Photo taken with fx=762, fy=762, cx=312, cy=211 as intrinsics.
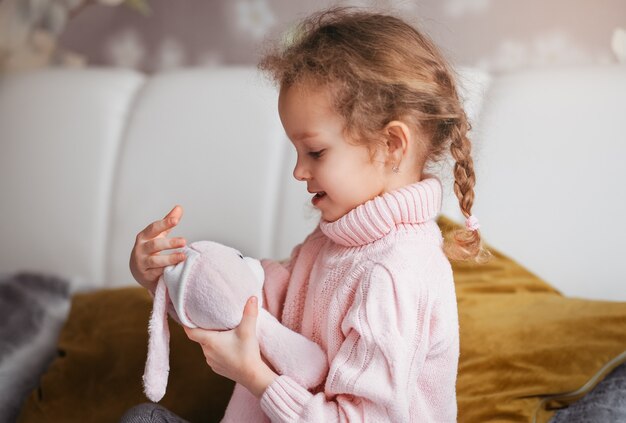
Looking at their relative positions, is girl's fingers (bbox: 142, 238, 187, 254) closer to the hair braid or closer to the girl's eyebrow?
the girl's eyebrow

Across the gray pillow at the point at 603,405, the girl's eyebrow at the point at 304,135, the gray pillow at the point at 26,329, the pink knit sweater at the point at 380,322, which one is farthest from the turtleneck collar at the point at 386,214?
the gray pillow at the point at 26,329

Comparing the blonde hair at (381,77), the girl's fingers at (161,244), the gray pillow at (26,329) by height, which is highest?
the blonde hair at (381,77)

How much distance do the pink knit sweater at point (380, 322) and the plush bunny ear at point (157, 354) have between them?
0.41 ft

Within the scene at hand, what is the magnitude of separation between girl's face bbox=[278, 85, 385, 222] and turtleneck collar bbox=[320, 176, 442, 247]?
2 cm

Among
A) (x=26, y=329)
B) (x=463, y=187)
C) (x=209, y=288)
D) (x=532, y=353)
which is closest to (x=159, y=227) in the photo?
(x=209, y=288)

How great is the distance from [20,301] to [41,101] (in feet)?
1.78

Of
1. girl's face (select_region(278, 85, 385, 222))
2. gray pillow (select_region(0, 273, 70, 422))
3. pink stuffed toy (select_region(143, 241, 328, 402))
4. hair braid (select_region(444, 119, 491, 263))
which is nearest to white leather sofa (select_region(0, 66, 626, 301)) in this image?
gray pillow (select_region(0, 273, 70, 422))

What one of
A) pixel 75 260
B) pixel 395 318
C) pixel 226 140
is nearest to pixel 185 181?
pixel 226 140

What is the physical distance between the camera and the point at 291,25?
5.69ft

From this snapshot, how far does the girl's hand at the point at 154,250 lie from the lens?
932 millimetres

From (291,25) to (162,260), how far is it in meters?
0.94

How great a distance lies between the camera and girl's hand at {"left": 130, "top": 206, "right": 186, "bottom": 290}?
3.06 feet

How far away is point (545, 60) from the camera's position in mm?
1738

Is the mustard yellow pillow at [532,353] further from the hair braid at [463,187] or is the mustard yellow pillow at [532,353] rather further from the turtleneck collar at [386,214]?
the turtleneck collar at [386,214]
